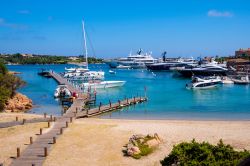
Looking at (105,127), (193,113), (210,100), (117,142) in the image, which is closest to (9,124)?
(105,127)

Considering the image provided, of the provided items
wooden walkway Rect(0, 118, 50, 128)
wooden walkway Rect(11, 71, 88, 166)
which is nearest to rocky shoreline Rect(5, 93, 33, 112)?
wooden walkway Rect(0, 118, 50, 128)

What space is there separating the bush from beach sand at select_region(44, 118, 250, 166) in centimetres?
337

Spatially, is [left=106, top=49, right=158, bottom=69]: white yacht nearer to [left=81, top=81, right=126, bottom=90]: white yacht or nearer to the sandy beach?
[left=81, top=81, right=126, bottom=90]: white yacht

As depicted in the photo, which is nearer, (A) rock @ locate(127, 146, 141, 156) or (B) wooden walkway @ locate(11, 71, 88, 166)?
(B) wooden walkway @ locate(11, 71, 88, 166)

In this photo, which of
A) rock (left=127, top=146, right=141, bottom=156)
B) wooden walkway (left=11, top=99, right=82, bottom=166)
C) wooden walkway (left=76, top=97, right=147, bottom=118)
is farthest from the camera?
wooden walkway (left=76, top=97, right=147, bottom=118)

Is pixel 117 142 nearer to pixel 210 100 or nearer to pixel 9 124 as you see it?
pixel 9 124

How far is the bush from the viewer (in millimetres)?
17844

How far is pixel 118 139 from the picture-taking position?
90.0ft

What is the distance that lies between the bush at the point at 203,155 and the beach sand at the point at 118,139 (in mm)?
3373

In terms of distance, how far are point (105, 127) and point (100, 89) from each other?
44.4 metres

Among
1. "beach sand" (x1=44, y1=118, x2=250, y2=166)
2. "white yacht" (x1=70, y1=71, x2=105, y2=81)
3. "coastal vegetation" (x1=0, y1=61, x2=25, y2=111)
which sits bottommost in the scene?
"beach sand" (x1=44, y1=118, x2=250, y2=166)

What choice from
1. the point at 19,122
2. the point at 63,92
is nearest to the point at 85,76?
the point at 63,92

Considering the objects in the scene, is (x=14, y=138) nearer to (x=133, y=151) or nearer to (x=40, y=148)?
(x=40, y=148)

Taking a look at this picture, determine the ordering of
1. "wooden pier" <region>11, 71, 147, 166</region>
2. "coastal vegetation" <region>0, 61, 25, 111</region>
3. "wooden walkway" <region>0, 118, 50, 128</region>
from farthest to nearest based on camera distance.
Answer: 1. "coastal vegetation" <region>0, 61, 25, 111</region>
2. "wooden walkway" <region>0, 118, 50, 128</region>
3. "wooden pier" <region>11, 71, 147, 166</region>
